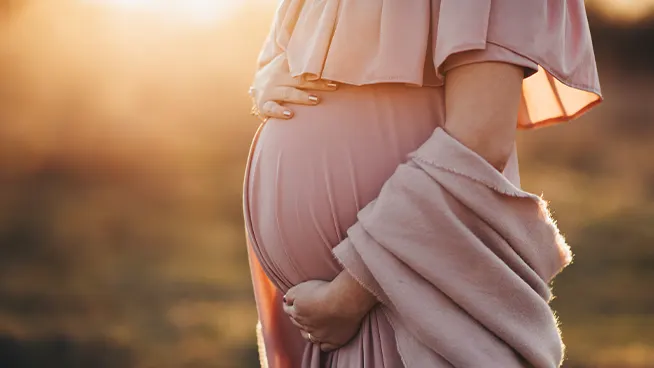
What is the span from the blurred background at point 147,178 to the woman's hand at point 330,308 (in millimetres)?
2940

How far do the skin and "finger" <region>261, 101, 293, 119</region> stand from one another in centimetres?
25

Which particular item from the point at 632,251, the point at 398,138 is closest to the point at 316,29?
the point at 398,138

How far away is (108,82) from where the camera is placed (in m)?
4.59

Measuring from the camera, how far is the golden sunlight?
4.48 meters

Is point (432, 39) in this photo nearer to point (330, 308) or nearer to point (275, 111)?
point (275, 111)

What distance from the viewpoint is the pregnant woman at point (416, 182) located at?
Result: 1.06 meters

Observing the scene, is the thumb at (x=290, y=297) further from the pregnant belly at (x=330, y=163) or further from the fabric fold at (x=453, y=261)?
the fabric fold at (x=453, y=261)

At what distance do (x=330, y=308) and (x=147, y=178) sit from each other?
→ 146 inches

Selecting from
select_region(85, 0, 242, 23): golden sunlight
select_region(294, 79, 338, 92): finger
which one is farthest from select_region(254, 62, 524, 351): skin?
select_region(85, 0, 242, 23): golden sunlight

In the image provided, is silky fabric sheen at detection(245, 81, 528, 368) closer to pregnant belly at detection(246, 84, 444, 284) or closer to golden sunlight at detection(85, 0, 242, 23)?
pregnant belly at detection(246, 84, 444, 284)

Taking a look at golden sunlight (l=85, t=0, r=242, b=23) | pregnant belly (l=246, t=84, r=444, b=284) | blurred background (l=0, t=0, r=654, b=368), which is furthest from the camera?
golden sunlight (l=85, t=0, r=242, b=23)

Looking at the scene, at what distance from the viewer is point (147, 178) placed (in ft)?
15.5

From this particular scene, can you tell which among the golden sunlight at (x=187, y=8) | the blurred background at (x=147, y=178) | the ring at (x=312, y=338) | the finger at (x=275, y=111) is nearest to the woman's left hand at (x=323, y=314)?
the ring at (x=312, y=338)

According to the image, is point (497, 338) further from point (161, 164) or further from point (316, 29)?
point (161, 164)
